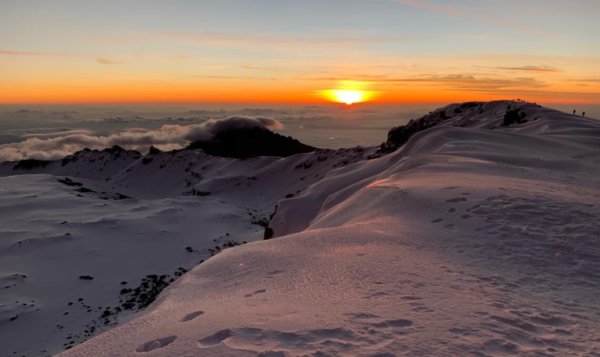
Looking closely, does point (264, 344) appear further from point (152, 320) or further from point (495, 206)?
point (495, 206)

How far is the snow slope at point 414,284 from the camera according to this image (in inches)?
195

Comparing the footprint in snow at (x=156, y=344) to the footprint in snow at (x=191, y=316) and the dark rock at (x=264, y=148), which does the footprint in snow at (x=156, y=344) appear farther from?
the dark rock at (x=264, y=148)

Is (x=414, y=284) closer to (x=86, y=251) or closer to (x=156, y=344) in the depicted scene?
(x=156, y=344)

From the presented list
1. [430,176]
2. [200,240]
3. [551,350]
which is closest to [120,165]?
[200,240]

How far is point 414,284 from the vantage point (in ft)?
22.0

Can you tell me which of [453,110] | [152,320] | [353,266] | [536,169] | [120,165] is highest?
[453,110]

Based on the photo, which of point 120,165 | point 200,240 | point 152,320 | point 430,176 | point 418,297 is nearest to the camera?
point 418,297

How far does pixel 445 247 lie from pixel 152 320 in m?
6.13

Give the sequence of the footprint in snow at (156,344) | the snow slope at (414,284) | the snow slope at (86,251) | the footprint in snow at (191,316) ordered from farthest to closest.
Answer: the snow slope at (86,251) → the footprint in snow at (191,316) → the footprint in snow at (156,344) → the snow slope at (414,284)

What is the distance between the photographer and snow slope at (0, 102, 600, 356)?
4.94m

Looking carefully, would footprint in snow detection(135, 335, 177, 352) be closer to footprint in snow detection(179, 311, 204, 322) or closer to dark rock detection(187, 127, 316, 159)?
footprint in snow detection(179, 311, 204, 322)

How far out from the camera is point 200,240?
4116 cm

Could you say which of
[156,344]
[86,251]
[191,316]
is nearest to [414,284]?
[191,316]

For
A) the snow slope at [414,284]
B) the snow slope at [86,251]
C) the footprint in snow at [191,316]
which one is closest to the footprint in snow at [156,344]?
the snow slope at [414,284]
